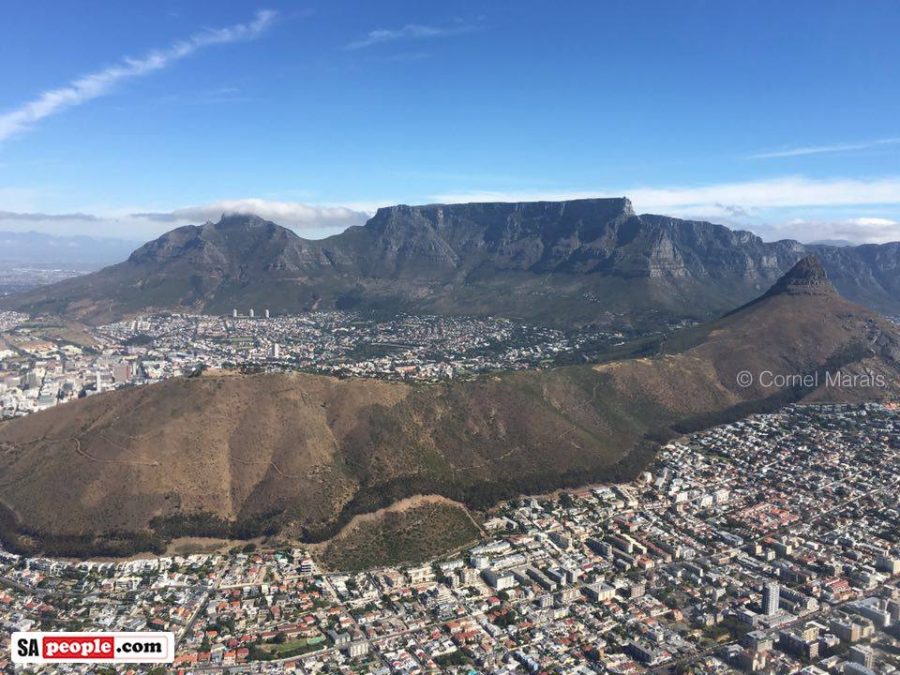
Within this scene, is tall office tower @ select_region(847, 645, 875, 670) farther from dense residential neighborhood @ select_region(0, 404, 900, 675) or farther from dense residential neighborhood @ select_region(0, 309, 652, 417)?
dense residential neighborhood @ select_region(0, 309, 652, 417)

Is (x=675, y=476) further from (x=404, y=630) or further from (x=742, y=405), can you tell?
(x=404, y=630)

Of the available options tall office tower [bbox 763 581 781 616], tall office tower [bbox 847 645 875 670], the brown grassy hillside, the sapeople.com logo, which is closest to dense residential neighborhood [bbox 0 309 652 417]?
the brown grassy hillside

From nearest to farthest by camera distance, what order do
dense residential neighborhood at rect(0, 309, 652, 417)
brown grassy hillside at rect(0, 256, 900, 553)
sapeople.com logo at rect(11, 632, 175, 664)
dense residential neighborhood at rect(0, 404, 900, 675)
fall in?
sapeople.com logo at rect(11, 632, 175, 664) → dense residential neighborhood at rect(0, 404, 900, 675) → brown grassy hillside at rect(0, 256, 900, 553) → dense residential neighborhood at rect(0, 309, 652, 417)

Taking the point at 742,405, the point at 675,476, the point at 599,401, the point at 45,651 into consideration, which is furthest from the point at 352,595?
the point at 742,405

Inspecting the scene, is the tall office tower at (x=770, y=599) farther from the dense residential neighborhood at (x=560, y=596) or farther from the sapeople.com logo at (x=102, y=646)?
the sapeople.com logo at (x=102, y=646)

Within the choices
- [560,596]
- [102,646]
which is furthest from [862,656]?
[102,646]
